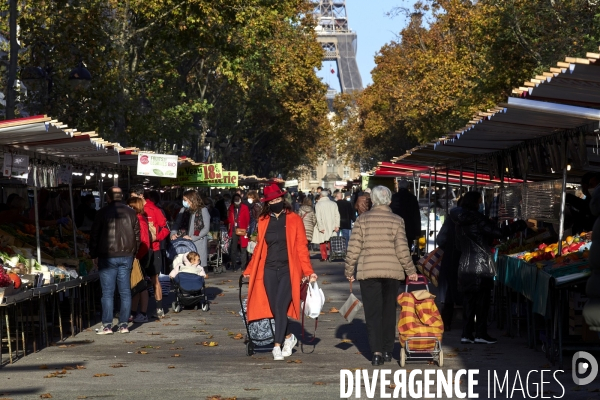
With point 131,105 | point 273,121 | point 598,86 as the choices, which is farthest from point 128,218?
point 273,121

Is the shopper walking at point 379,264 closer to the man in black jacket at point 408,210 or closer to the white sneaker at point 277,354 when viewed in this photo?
the white sneaker at point 277,354

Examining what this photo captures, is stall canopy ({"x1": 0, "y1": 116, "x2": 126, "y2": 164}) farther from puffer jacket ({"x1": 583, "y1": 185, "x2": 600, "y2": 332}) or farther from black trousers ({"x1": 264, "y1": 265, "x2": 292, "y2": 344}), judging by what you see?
puffer jacket ({"x1": 583, "y1": 185, "x2": 600, "y2": 332})

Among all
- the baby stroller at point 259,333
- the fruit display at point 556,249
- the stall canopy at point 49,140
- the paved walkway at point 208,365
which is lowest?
the paved walkway at point 208,365

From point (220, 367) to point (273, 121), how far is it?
57835 mm

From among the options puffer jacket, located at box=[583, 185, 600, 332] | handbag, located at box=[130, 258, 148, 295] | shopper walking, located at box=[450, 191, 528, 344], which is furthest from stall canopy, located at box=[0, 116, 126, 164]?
puffer jacket, located at box=[583, 185, 600, 332]

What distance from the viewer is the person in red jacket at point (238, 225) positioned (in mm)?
25625

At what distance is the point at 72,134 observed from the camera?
12078mm

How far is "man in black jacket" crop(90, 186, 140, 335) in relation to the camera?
1402 cm

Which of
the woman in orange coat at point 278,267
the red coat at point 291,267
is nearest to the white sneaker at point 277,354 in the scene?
the woman in orange coat at point 278,267

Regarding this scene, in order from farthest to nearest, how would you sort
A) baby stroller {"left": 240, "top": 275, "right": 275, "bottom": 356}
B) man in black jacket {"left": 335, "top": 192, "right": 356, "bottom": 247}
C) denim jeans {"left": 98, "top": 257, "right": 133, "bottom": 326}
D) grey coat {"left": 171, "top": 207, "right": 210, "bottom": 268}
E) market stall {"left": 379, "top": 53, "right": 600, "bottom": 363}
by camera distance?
man in black jacket {"left": 335, "top": 192, "right": 356, "bottom": 247}
grey coat {"left": 171, "top": 207, "right": 210, "bottom": 268}
denim jeans {"left": 98, "top": 257, "right": 133, "bottom": 326}
baby stroller {"left": 240, "top": 275, "right": 275, "bottom": 356}
market stall {"left": 379, "top": 53, "right": 600, "bottom": 363}

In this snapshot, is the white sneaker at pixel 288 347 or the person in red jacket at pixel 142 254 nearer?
the white sneaker at pixel 288 347

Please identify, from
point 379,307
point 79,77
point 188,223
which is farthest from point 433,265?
point 79,77

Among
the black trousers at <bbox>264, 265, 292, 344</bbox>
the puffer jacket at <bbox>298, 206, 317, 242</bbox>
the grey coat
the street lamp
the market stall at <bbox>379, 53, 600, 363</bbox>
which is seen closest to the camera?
the market stall at <bbox>379, 53, 600, 363</bbox>

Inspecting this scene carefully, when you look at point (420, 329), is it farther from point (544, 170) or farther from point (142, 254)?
point (142, 254)
